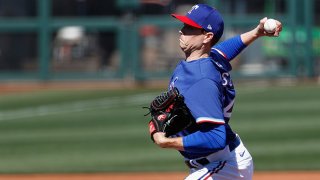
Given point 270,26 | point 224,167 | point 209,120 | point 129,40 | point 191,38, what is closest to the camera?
point 209,120

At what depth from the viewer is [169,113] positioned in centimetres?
466

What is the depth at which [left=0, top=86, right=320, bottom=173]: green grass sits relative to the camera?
9.67 metres

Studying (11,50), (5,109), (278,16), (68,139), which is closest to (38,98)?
(5,109)

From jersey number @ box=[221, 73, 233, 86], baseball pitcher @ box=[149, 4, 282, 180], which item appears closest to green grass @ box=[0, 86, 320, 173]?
baseball pitcher @ box=[149, 4, 282, 180]

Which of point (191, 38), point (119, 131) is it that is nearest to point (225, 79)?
point (191, 38)

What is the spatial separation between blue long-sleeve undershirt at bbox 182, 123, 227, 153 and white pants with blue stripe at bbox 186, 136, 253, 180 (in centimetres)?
25

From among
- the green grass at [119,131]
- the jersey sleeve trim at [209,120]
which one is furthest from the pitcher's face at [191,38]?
the green grass at [119,131]

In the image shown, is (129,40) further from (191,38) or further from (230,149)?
(191,38)

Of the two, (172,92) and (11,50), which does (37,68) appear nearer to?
(11,50)

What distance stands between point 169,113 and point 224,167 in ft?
1.69

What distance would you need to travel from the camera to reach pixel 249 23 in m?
A: 16.5

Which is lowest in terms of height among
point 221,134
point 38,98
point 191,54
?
point 38,98

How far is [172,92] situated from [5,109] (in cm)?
952

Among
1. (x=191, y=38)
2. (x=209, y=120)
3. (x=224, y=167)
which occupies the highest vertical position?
(x=191, y=38)
